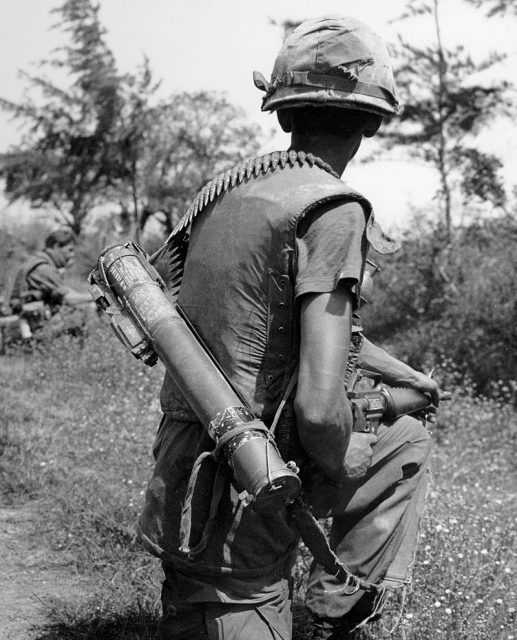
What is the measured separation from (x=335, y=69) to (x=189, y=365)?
0.95m

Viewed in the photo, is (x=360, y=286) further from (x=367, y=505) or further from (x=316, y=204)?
(x=367, y=505)

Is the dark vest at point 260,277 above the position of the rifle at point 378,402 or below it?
above

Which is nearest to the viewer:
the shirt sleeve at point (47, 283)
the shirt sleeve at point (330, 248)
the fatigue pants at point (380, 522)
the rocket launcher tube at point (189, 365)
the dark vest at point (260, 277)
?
the rocket launcher tube at point (189, 365)

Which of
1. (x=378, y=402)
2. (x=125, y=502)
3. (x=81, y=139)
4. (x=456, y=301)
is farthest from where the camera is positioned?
(x=81, y=139)

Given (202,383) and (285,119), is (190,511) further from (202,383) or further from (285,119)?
Result: (285,119)

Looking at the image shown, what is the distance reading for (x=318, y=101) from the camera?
2570mm

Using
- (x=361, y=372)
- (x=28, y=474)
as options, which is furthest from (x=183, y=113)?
(x=361, y=372)

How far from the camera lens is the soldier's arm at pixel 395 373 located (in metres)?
3.17

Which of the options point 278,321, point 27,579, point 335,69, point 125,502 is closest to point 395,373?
point 278,321

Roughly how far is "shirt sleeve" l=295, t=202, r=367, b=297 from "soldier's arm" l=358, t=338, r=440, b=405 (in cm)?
78

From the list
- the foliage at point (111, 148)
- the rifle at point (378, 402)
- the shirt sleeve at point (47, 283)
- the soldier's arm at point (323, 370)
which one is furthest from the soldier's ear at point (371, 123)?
the foliage at point (111, 148)

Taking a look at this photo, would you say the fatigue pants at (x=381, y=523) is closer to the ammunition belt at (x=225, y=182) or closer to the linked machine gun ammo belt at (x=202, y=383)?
the linked machine gun ammo belt at (x=202, y=383)

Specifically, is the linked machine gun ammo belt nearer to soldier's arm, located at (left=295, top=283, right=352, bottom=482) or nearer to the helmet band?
soldier's arm, located at (left=295, top=283, right=352, bottom=482)

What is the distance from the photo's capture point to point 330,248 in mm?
2418
